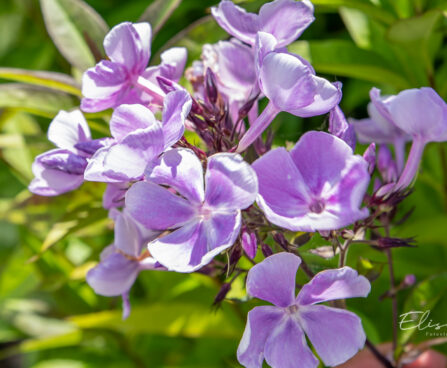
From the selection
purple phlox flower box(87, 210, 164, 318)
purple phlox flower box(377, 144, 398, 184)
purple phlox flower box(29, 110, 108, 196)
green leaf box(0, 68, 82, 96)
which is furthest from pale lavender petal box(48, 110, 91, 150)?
purple phlox flower box(377, 144, 398, 184)

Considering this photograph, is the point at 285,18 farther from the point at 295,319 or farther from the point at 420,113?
the point at 295,319

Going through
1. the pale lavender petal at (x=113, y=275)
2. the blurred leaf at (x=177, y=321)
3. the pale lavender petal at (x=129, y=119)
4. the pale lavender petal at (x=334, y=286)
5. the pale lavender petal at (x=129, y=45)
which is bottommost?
the blurred leaf at (x=177, y=321)

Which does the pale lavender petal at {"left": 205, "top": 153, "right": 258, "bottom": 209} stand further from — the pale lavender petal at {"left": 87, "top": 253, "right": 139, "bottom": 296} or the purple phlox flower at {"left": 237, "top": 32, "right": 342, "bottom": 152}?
Answer: the pale lavender petal at {"left": 87, "top": 253, "right": 139, "bottom": 296}

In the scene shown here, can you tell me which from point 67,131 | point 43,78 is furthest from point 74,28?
point 67,131

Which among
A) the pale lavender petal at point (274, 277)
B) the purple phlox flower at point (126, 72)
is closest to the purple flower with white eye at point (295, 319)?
the pale lavender petal at point (274, 277)

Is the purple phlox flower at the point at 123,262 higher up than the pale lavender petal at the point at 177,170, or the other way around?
the pale lavender petal at the point at 177,170

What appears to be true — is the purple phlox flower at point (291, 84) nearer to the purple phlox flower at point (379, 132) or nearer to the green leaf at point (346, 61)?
the purple phlox flower at point (379, 132)

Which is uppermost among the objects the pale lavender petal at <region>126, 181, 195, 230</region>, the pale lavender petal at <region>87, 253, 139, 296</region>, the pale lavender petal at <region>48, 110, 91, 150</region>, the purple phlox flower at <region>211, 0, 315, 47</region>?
the purple phlox flower at <region>211, 0, 315, 47</region>
